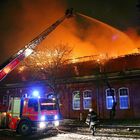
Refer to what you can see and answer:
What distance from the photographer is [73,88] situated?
30562 mm

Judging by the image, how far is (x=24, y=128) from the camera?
17.6 m

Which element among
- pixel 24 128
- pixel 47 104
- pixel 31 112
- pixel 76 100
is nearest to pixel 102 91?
pixel 76 100

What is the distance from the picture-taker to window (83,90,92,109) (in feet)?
96.6

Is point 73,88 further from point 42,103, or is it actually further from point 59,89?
point 42,103

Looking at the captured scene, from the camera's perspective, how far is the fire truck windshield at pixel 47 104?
59.2 ft

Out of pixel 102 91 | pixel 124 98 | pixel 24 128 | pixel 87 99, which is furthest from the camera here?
pixel 87 99

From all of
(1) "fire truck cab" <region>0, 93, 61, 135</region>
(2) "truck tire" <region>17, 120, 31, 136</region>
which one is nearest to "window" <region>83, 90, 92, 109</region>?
(1) "fire truck cab" <region>0, 93, 61, 135</region>

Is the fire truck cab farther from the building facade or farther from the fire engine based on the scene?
the building facade

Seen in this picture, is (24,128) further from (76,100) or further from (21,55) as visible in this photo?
(76,100)

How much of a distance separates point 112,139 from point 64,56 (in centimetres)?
1508

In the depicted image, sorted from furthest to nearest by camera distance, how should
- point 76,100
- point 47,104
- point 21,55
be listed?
point 76,100 → point 47,104 → point 21,55

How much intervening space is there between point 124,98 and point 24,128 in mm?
13154

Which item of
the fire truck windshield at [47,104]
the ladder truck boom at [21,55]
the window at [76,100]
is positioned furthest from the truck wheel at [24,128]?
the window at [76,100]

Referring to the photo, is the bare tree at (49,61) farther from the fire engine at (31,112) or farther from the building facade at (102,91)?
the fire engine at (31,112)
